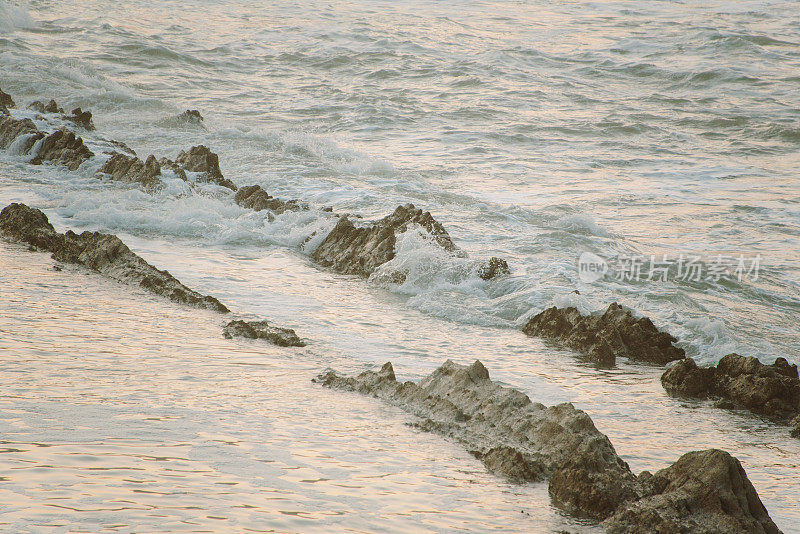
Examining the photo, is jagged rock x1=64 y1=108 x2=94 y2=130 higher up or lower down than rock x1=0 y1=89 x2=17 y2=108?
lower down

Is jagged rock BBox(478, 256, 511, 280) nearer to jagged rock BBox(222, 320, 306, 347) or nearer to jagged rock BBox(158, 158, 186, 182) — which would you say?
jagged rock BBox(222, 320, 306, 347)

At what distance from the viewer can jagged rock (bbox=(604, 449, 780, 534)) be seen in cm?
285

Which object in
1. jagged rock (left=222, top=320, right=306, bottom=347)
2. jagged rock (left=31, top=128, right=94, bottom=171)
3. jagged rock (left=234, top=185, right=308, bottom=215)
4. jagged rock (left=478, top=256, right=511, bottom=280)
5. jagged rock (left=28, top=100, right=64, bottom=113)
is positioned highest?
jagged rock (left=28, top=100, right=64, bottom=113)

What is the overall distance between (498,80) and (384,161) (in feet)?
28.5

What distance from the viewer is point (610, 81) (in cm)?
1973

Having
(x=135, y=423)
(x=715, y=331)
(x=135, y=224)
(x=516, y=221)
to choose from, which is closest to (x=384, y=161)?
(x=516, y=221)

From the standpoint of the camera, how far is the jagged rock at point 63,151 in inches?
426

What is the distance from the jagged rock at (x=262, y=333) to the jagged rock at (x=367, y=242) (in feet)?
7.41

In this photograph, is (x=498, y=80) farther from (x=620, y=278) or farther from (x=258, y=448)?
(x=258, y=448)

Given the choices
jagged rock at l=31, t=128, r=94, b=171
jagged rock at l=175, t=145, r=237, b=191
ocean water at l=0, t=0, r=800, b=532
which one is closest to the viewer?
ocean water at l=0, t=0, r=800, b=532

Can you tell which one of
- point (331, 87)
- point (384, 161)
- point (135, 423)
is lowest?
point (135, 423)

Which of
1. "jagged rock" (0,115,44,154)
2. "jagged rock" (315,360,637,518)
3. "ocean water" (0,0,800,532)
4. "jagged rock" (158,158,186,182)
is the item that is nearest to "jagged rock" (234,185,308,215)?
"ocean water" (0,0,800,532)

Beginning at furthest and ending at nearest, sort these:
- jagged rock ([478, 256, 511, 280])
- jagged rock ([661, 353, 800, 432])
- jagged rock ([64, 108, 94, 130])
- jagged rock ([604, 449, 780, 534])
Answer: jagged rock ([64, 108, 94, 130])
jagged rock ([478, 256, 511, 280])
jagged rock ([661, 353, 800, 432])
jagged rock ([604, 449, 780, 534])

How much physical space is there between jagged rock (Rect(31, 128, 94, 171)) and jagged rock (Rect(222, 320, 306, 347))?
661 cm
